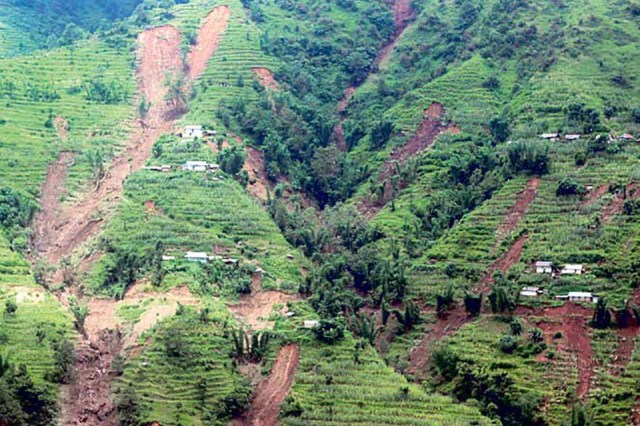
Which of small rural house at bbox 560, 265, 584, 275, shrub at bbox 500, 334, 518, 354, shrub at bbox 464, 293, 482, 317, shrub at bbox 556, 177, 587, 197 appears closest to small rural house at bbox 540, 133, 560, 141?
shrub at bbox 556, 177, 587, 197

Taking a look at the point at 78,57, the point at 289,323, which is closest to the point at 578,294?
the point at 289,323

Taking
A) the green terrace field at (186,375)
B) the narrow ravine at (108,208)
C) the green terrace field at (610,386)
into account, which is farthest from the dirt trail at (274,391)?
the green terrace field at (610,386)

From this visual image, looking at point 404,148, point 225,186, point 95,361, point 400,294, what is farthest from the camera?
point 404,148

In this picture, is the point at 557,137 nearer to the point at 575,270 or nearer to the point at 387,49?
the point at 575,270

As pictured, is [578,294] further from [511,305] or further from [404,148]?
[404,148]

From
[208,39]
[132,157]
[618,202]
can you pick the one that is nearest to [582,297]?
[618,202]

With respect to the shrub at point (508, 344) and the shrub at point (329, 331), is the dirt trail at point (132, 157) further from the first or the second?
the shrub at point (508, 344)
